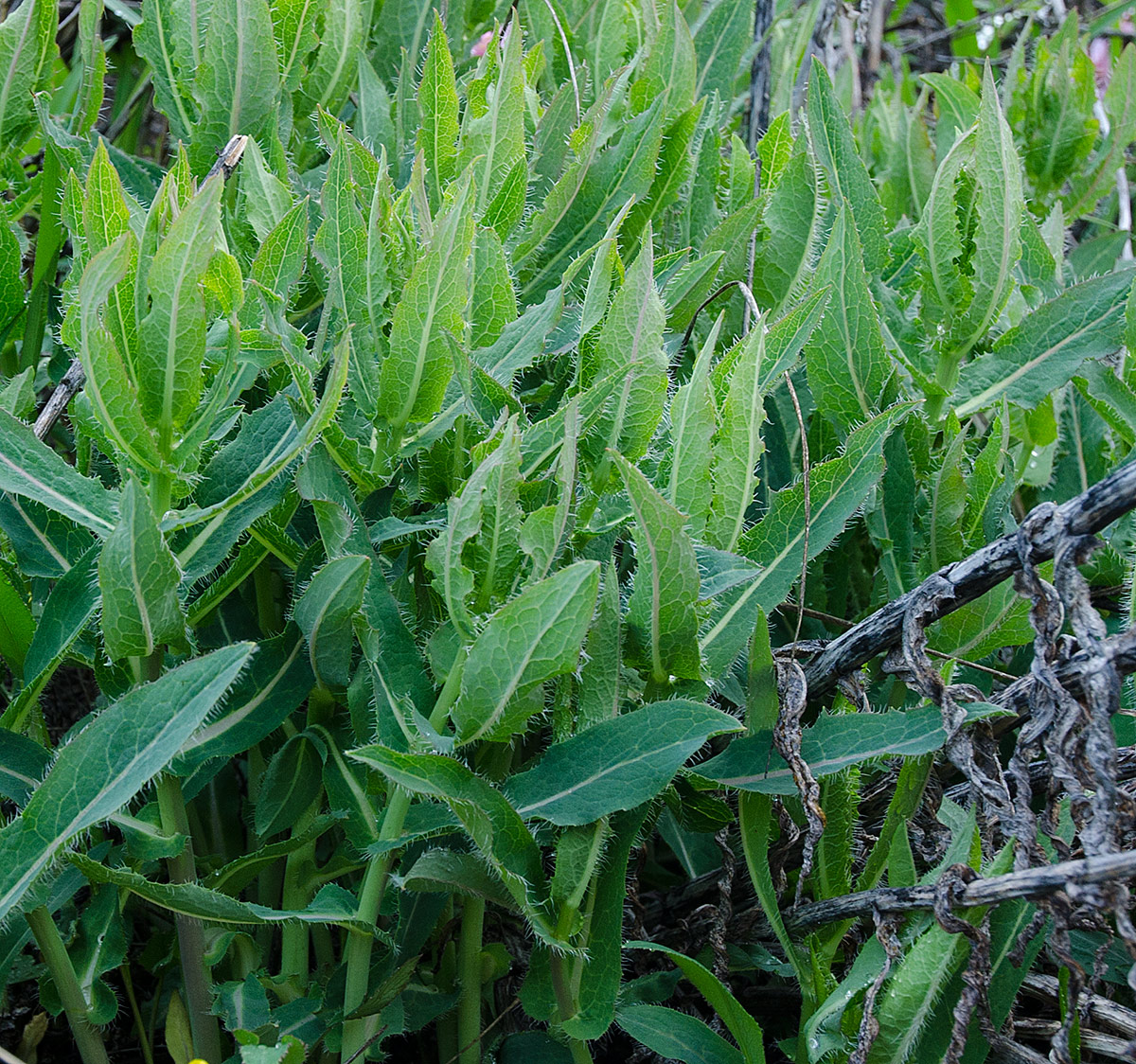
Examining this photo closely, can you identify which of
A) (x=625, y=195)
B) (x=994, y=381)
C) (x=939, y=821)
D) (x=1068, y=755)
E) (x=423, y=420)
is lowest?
(x=939, y=821)

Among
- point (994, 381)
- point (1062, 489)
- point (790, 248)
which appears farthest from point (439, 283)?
point (1062, 489)

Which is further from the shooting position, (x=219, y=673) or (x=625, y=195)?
(x=625, y=195)

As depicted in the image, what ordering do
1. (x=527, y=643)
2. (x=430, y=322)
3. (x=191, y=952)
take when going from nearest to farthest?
(x=527, y=643), (x=430, y=322), (x=191, y=952)

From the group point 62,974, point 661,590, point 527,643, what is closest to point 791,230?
point 661,590

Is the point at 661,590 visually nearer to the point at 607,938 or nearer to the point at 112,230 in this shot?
the point at 607,938

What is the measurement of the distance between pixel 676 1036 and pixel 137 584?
2.08 ft

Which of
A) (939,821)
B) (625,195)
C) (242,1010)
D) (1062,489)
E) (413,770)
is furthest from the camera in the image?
(1062,489)

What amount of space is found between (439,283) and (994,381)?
2.33ft

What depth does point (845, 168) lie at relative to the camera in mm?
1317

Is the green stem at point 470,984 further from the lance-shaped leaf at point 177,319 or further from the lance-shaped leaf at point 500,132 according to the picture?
the lance-shaped leaf at point 500,132

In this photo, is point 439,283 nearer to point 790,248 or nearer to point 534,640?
point 534,640

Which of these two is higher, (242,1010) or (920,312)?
(920,312)

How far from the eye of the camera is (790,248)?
131 centimetres

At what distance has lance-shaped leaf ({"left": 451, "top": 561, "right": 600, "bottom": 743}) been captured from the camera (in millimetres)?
797
